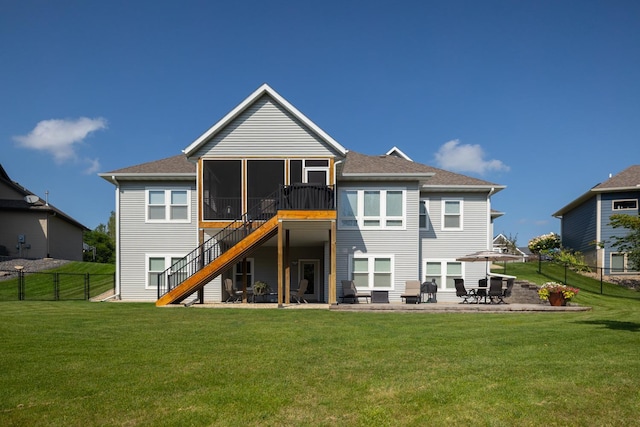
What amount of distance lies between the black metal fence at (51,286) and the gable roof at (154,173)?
4824 mm

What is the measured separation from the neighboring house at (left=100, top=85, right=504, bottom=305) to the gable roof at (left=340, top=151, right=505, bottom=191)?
0.06m

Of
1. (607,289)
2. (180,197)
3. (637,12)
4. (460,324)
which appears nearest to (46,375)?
(460,324)

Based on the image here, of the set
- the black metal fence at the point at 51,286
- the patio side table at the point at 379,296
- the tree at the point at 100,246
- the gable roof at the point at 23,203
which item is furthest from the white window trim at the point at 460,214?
the tree at the point at 100,246

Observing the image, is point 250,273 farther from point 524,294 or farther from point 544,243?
point 544,243

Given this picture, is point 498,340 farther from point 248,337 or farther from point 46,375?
point 46,375

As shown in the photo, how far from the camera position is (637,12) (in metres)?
19.6

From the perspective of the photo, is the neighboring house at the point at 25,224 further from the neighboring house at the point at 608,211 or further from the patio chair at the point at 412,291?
the neighboring house at the point at 608,211

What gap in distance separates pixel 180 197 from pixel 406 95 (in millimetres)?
11370

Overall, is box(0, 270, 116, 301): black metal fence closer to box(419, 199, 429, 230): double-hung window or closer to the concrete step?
box(419, 199, 429, 230): double-hung window

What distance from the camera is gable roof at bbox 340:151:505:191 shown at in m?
22.0

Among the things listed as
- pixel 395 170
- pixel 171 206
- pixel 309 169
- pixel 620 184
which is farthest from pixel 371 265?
pixel 620 184

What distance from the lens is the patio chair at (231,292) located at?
20922mm

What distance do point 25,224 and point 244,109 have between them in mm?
21096

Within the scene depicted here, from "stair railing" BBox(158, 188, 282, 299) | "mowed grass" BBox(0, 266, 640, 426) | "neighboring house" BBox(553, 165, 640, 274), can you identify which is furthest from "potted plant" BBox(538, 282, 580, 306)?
"neighboring house" BBox(553, 165, 640, 274)
